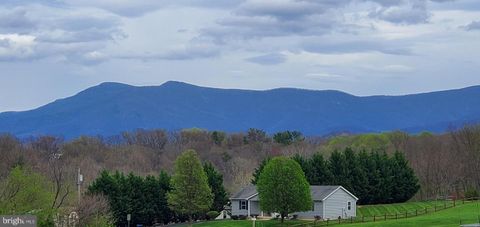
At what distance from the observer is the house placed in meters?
83.7

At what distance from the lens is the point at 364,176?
3649 inches

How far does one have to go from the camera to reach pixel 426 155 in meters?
119

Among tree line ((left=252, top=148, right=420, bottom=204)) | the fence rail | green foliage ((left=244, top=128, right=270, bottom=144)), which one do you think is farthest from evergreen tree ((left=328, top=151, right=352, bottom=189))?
green foliage ((left=244, top=128, right=270, bottom=144))

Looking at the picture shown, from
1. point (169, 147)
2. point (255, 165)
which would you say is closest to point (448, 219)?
point (255, 165)

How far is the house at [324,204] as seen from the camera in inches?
3295

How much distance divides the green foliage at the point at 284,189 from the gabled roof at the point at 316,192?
3422 mm

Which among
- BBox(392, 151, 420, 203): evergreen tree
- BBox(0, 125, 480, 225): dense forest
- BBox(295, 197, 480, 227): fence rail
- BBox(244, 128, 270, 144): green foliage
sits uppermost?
BBox(244, 128, 270, 144): green foliage

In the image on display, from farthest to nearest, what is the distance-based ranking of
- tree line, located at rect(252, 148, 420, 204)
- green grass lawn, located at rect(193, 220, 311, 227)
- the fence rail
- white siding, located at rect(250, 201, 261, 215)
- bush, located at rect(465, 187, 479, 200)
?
tree line, located at rect(252, 148, 420, 204) < bush, located at rect(465, 187, 479, 200) < white siding, located at rect(250, 201, 261, 215) < green grass lawn, located at rect(193, 220, 311, 227) < the fence rail

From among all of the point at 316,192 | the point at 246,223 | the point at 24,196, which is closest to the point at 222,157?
the point at 316,192

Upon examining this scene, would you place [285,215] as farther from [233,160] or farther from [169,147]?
[169,147]

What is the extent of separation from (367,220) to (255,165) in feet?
234

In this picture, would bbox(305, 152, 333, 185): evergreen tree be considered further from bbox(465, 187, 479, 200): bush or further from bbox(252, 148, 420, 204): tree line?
bbox(465, 187, 479, 200): bush

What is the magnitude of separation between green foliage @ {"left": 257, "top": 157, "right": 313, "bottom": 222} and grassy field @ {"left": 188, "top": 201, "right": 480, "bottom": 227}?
4.89 feet

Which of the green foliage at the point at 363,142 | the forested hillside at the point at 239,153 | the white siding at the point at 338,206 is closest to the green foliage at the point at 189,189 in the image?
the white siding at the point at 338,206
